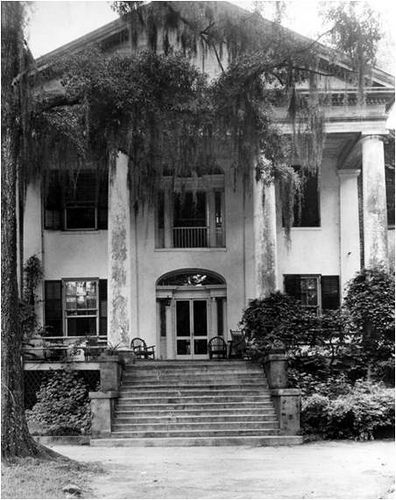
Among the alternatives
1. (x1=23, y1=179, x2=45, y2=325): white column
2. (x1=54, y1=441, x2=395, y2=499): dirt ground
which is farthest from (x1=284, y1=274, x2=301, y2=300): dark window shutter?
(x1=54, y1=441, x2=395, y2=499): dirt ground

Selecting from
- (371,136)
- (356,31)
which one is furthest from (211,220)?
(356,31)

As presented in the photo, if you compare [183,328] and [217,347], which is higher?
[183,328]

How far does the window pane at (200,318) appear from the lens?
22.9 m

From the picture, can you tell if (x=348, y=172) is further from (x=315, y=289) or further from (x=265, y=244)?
(x=265, y=244)

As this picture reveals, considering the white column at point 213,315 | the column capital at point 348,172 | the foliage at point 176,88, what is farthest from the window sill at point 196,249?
the foliage at point 176,88

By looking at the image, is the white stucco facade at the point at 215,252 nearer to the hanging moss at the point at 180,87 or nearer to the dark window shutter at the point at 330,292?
the dark window shutter at the point at 330,292

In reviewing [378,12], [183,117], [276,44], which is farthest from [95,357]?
[378,12]

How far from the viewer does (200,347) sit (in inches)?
900

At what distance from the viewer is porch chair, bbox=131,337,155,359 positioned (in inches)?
776

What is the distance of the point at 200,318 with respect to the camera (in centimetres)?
2298

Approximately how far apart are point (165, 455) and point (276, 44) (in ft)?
22.8

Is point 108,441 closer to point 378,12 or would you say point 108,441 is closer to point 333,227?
point 378,12

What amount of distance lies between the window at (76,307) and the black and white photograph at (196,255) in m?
0.06

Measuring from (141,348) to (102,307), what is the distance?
5.33 feet
